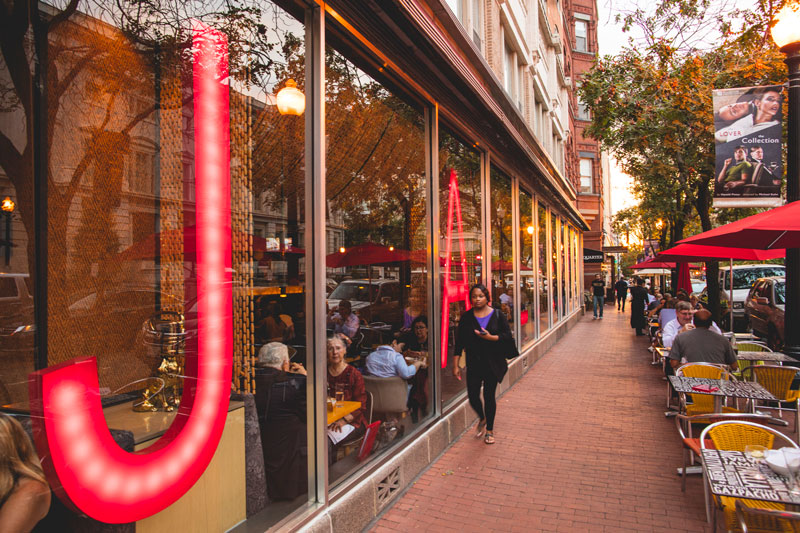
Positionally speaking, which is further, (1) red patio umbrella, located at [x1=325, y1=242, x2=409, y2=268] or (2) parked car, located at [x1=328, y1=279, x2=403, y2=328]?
(2) parked car, located at [x1=328, y1=279, x2=403, y2=328]

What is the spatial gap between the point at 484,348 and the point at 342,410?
232cm

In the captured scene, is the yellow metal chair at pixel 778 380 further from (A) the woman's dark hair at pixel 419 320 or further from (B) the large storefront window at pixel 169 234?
(B) the large storefront window at pixel 169 234

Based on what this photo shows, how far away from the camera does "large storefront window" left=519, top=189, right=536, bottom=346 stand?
12010mm

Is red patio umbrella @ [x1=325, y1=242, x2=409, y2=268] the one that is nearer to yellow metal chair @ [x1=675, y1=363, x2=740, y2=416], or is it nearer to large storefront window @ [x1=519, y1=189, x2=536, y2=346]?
yellow metal chair @ [x1=675, y1=363, x2=740, y2=416]

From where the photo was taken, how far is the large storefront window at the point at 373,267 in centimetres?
456

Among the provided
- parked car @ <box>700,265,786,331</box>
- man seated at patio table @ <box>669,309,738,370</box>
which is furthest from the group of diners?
parked car @ <box>700,265,786,331</box>

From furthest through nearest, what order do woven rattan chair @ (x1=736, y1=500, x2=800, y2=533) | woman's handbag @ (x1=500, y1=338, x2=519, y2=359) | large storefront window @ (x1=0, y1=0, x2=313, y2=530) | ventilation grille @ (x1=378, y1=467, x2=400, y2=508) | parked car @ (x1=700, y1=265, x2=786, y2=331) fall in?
parked car @ (x1=700, y1=265, x2=786, y2=331)
woman's handbag @ (x1=500, y1=338, x2=519, y2=359)
ventilation grille @ (x1=378, y1=467, x2=400, y2=508)
woven rattan chair @ (x1=736, y1=500, x2=800, y2=533)
large storefront window @ (x1=0, y1=0, x2=313, y2=530)

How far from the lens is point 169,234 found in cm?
302

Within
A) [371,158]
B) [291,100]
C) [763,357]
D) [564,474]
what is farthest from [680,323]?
[291,100]

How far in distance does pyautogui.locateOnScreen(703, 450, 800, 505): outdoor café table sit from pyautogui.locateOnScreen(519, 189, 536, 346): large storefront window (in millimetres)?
7820

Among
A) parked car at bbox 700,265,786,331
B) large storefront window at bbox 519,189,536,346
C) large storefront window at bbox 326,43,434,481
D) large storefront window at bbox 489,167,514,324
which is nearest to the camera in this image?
large storefront window at bbox 326,43,434,481

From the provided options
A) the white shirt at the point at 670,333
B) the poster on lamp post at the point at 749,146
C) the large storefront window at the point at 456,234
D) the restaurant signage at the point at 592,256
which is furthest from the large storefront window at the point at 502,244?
the restaurant signage at the point at 592,256

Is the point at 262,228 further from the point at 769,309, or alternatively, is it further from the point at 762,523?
the point at 769,309

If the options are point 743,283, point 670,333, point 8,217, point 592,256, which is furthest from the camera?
point 592,256
